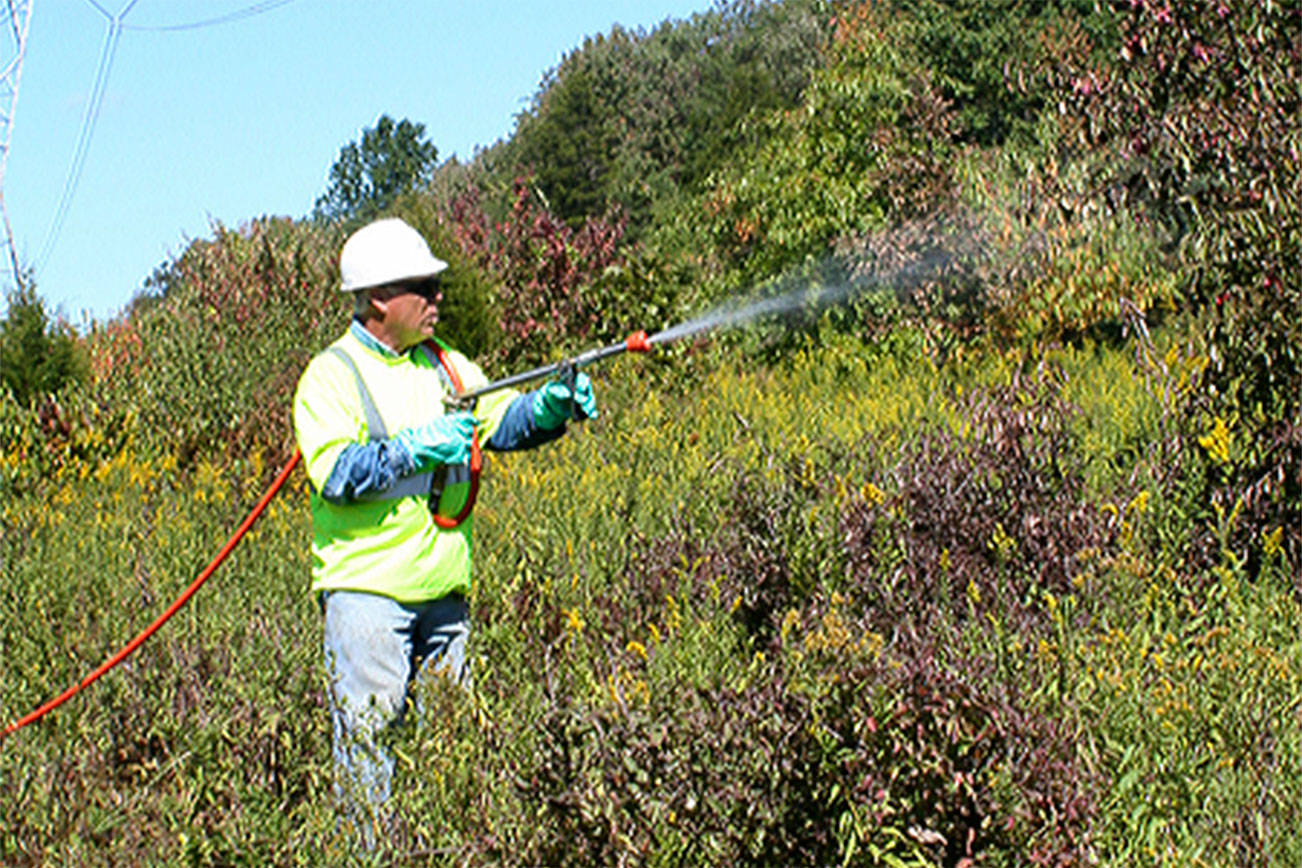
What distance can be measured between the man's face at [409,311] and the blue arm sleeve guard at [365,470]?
38 centimetres

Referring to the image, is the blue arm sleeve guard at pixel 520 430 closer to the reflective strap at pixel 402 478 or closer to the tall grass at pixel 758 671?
the reflective strap at pixel 402 478

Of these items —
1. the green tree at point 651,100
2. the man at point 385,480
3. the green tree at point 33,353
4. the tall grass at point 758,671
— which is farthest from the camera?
the green tree at point 651,100

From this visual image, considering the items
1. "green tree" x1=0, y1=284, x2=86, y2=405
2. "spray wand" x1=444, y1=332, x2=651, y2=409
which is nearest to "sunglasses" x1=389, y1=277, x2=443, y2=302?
"spray wand" x1=444, y1=332, x2=651, y2=409

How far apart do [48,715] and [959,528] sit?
347 centimetres

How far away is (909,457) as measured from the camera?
21.9 ft

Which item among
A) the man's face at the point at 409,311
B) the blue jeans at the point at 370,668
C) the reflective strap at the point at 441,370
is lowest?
the blue jeans at the point at 370,668

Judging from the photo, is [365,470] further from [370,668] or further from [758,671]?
[758,671]

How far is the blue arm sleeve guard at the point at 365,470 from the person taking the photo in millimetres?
4066

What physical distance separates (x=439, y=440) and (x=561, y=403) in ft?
1.25

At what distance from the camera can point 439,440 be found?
416cm

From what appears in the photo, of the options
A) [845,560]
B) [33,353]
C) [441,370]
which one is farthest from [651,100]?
[441,370]

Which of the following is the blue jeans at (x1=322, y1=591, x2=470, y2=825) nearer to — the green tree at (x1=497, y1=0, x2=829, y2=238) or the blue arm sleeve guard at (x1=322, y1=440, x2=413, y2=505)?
the blue arm sleeve guard at (x1=322, y1=440, x2=413, y2=505)

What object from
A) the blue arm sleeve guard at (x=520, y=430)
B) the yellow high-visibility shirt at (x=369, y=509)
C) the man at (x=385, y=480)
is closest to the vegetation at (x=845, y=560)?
the man at (x=385, y=480)

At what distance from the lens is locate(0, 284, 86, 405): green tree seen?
512 inches
